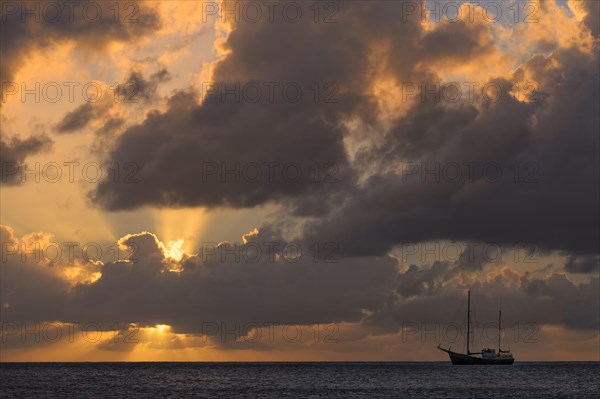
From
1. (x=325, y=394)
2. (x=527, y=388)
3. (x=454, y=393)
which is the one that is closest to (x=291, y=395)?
(x=325, y=394)

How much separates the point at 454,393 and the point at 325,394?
2389 cm

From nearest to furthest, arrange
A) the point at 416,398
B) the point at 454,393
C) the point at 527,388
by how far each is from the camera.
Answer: the point at 416,398 → the point at 454,393 → the point at 527,388

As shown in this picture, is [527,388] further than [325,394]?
Yes

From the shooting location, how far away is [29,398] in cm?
16050

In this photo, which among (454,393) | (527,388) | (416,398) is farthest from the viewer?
(527,388)

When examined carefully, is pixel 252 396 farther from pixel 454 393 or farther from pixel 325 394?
pixel 454 393

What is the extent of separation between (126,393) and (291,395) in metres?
32.1

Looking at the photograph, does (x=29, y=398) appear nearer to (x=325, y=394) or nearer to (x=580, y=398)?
(x=325, y=394)

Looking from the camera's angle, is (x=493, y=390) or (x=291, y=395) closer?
(x=291, y=395)

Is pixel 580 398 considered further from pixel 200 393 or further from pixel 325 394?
pixel 200 393

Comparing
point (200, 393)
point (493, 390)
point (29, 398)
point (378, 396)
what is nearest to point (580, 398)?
point (493, 390)

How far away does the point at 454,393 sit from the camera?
164875 mm

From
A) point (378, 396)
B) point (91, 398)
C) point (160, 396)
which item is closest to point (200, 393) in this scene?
point (160, 396)

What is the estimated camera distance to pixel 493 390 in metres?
174
